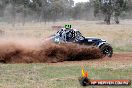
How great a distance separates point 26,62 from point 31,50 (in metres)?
0.88

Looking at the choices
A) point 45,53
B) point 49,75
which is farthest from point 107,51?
point 49,75

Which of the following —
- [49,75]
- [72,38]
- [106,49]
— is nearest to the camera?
[49,75]

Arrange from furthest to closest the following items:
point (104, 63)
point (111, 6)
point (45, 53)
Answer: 1. point (111, 6)
2. point (45, 53)
3. point (104, 63)

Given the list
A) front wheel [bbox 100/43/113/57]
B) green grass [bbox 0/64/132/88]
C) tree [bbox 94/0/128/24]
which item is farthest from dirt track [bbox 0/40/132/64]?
tree [bbox 94/0/128/24]

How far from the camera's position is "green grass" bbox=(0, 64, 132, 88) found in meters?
10.9

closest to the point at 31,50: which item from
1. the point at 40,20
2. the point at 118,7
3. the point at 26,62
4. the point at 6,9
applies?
the point at 26,62

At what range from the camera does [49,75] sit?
12.8 meters

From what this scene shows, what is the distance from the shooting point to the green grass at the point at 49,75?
1085cm

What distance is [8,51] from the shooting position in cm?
1698

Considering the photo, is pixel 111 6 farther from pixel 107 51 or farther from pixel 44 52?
pixel 44 52

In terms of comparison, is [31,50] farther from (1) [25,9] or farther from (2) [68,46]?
(1) [25,9]

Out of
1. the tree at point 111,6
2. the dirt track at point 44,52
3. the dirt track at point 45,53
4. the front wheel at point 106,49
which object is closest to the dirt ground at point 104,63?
the dirt track at point 45,53

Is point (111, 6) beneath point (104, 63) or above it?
beneath

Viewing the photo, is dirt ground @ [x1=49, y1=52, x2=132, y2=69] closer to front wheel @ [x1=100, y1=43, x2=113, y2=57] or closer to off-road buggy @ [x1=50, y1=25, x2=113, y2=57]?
front wheel @ [x1=100, y1=43, x2=113, y2=57]
